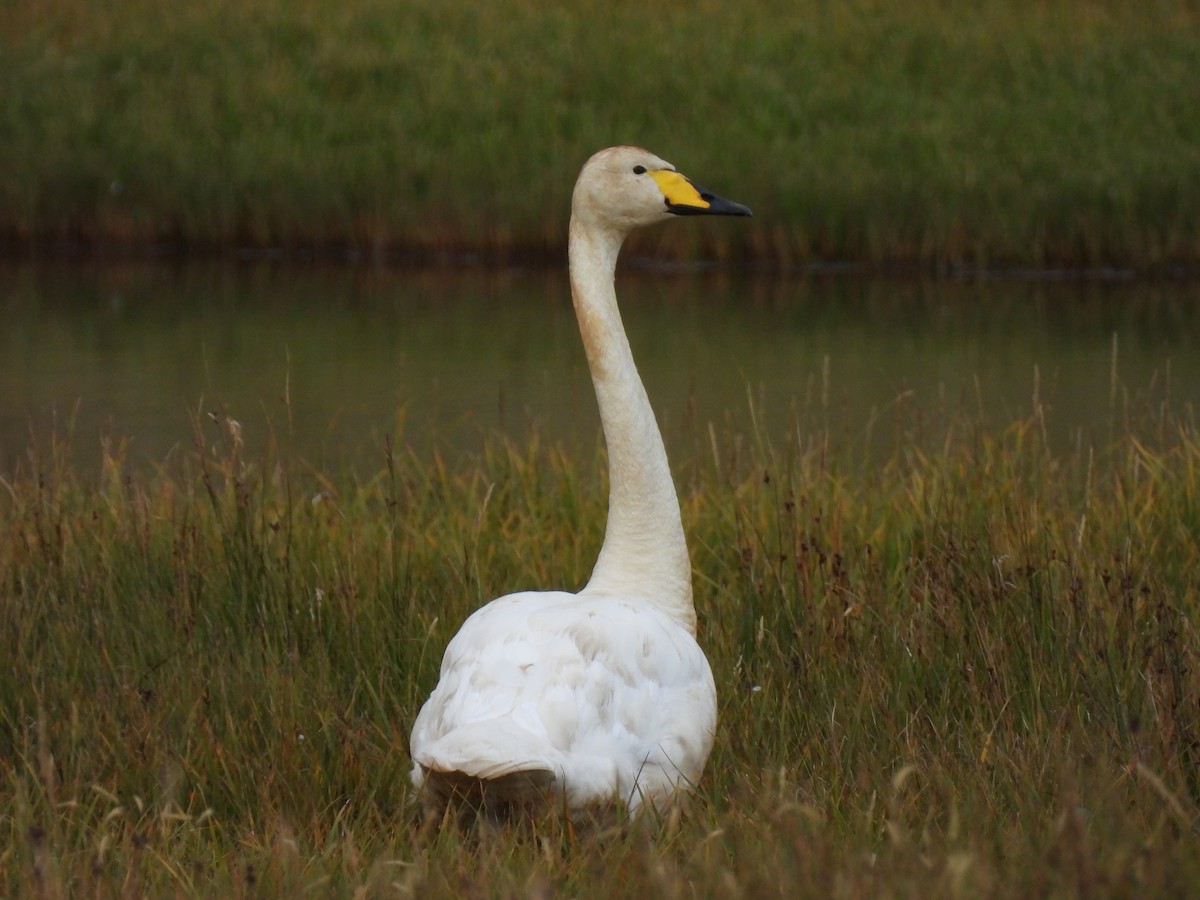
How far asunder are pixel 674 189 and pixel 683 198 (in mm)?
30

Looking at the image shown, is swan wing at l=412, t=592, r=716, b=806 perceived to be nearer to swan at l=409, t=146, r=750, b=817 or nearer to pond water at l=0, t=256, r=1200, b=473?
swan at l=409, t=146, r=750, b=817

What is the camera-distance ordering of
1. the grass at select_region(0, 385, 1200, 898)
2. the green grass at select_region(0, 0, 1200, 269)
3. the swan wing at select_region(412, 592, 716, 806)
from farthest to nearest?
1. the green grass at select_region(0, 0, 1200, 269)
2. the swan wing at select_region(412, 592, 716, 806)
3. the grass at select_region(0, 385, 1200, 898)

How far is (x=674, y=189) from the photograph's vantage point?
14.0 feet

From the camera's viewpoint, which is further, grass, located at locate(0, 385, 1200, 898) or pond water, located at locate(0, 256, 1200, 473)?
pond water, located at locate(0, 256, 1200, 473)

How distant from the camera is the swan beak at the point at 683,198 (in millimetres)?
4258

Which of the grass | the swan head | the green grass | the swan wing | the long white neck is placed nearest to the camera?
the grass

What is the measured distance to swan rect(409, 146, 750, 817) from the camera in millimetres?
3176

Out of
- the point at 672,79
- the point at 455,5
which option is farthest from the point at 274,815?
the point at 455,5

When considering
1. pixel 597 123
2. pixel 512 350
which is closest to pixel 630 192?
pixel 512 350

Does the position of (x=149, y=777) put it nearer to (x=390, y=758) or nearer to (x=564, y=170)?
(x=390, y=758)

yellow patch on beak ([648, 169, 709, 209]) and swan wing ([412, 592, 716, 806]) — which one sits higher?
yellow patch on beak ([648, 169, 709, 209])

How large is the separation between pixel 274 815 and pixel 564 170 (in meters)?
13.9

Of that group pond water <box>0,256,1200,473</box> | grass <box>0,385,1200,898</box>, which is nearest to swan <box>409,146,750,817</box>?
grass <box>0,385,1200,898</box>

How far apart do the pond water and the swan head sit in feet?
8.70
